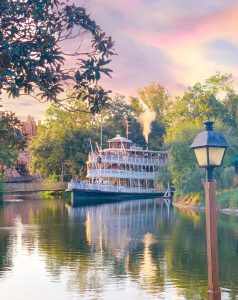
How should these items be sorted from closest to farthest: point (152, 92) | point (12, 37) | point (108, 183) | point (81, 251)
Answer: point (12, 37)
point (81, 251)
point (108, 183)
point (152, 92)

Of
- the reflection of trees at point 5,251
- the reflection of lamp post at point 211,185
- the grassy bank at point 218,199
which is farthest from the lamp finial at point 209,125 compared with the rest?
the grassy bank at point 218,199

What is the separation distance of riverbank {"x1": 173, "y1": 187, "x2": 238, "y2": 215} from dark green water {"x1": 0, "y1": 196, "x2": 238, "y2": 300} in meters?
5.53

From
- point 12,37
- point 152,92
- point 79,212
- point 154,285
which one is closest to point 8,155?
point 12,37

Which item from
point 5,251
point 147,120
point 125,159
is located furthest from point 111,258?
point 147,120

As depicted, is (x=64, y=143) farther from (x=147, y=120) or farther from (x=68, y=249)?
(x=68, y=249)

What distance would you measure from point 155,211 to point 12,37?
3948 centimetres

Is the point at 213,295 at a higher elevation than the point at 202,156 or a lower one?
lower

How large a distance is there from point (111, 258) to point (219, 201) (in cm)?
2353

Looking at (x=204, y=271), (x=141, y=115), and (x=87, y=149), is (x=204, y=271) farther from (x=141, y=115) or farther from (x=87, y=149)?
(x=141, y=115)

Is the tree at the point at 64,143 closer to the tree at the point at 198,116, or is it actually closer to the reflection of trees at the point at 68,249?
the tree at the point at 198,116

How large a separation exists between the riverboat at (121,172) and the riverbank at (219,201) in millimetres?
10674

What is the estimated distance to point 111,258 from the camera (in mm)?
22562

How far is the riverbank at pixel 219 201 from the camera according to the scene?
4300 centimetres

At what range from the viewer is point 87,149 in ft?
234
